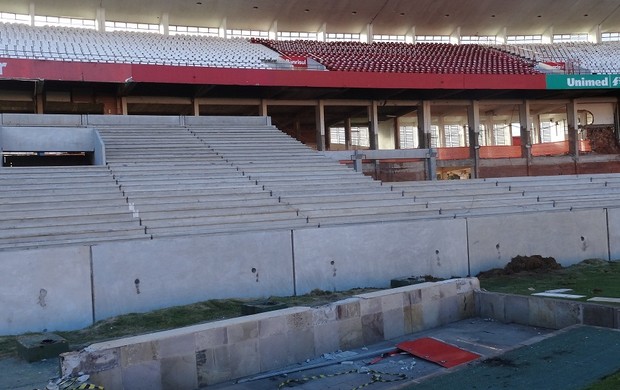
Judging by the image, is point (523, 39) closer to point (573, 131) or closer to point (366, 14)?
point (573, 131)

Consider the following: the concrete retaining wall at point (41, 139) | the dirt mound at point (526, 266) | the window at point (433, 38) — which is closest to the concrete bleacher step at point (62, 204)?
the concrete retaining wall at point (41, 139)

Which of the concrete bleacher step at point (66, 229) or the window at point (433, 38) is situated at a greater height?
the window at point (433, 38)

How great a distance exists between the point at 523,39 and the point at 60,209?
104ft

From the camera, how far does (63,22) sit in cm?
2770

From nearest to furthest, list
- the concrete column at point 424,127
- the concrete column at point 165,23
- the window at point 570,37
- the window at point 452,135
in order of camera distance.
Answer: the concrete column at point 424,127 < the concrete column at point 165,23 < the window at point 570,37 < the window at point 452,135

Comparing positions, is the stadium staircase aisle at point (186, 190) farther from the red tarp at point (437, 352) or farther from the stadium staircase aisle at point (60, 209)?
the red tarp at point (437, 352)

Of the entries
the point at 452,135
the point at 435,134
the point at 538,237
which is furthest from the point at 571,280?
the point at 452,135

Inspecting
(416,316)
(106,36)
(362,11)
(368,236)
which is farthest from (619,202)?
(106,36)

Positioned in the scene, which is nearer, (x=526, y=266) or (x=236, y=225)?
(x=236, y=225)

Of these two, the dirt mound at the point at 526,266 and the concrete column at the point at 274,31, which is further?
the concrete column at the point at 274,31

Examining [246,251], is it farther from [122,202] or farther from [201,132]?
[201,132]

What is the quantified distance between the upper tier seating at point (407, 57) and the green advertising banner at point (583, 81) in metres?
1.30

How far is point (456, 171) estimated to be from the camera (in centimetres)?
3134

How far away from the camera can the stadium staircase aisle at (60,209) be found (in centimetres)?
941
